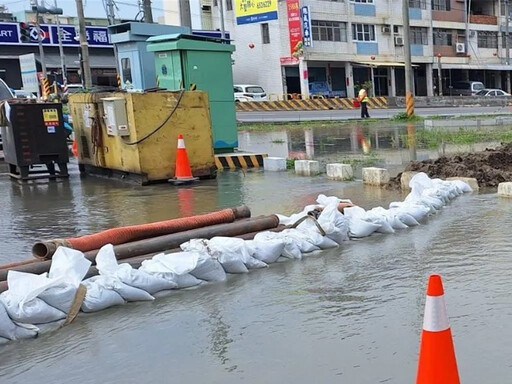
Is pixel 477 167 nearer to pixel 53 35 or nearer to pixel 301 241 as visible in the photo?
pixel 301 241

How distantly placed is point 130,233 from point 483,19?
62076mm

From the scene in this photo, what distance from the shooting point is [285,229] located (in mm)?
5973

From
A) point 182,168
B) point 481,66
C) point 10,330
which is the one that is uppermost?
point 481,66

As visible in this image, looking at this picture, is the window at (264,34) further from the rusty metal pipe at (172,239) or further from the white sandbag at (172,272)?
the white sandbag at (172,272)

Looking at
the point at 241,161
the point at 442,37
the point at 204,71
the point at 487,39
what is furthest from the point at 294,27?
the point at 241,161

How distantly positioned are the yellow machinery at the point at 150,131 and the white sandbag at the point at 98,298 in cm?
580

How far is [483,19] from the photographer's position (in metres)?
60.1

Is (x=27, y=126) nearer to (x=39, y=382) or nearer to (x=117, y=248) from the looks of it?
(x=117, y=248)

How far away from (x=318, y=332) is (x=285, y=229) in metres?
2.27

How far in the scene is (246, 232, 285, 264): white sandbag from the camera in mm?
A: 5324

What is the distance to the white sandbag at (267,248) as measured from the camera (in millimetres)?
5324

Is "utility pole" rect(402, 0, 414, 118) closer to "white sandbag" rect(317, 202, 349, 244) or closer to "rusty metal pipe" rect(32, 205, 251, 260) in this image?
"white sandbag" rect(317, 202, 349, 244)

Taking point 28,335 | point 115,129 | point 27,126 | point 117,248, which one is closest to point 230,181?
point 115,129

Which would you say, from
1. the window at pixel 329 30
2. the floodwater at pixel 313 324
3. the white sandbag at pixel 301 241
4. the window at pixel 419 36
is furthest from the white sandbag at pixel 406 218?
the window at pixel 419 36
